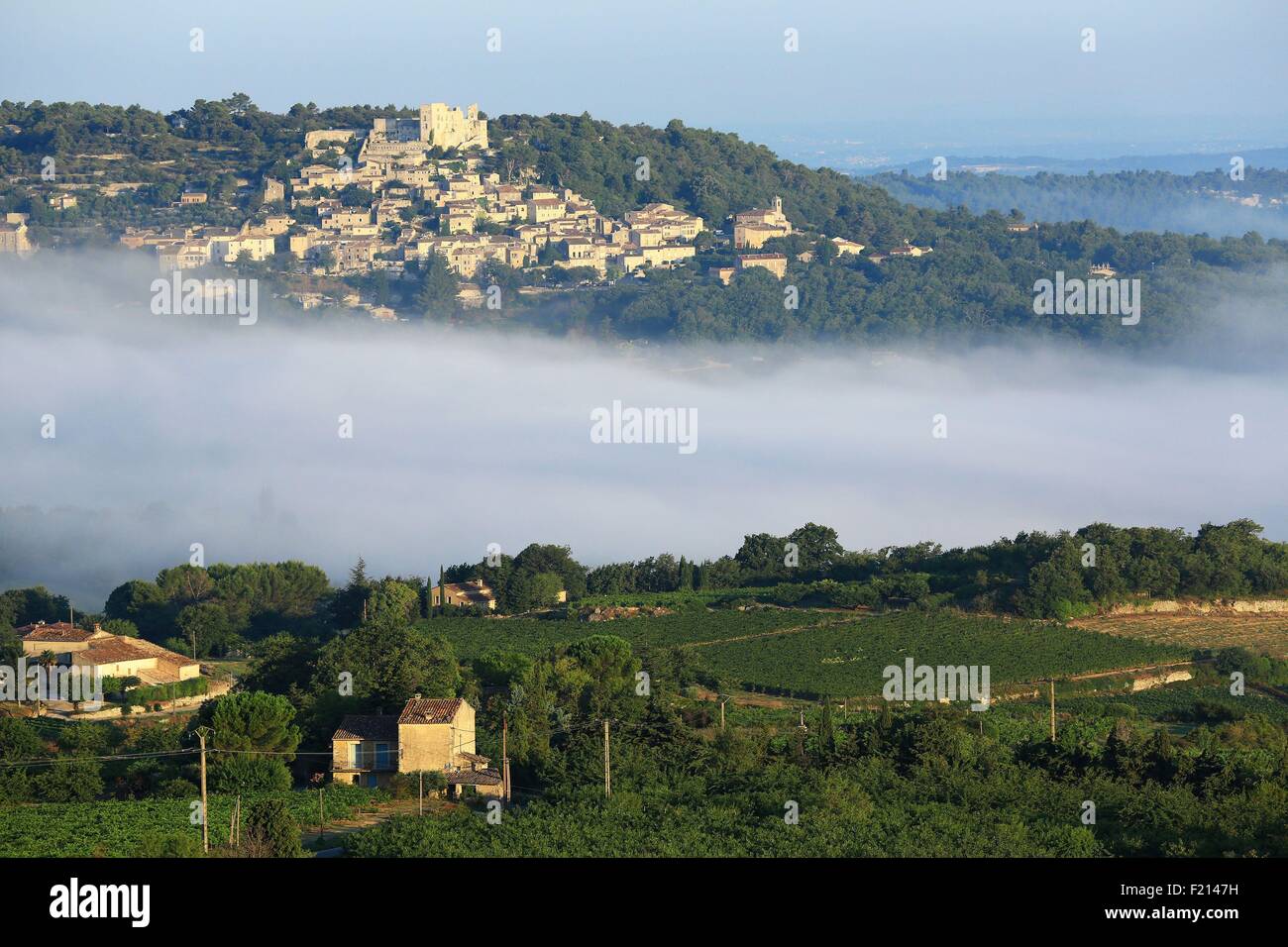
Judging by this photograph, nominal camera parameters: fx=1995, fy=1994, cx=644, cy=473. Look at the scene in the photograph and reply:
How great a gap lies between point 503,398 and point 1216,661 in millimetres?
69968

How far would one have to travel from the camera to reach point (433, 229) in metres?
99.9

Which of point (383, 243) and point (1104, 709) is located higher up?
point (383, 243)

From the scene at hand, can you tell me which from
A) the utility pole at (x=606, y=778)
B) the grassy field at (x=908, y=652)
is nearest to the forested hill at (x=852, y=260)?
the grassy field at (x=908, y=652)

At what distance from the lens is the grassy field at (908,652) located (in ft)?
88.8

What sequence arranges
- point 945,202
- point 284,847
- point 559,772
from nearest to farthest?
1. point 284,847
2. point 559,772
3. point 945,202

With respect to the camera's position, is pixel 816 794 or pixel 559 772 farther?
pixel 559 772

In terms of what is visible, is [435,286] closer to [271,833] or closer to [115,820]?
[115,820]

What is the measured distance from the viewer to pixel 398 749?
19906mm

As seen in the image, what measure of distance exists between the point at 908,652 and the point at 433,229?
7388 centimetres

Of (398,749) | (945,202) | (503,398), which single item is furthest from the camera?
(945,202)

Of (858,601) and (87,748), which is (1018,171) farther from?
(87,748)

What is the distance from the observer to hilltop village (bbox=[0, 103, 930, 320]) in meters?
99.3

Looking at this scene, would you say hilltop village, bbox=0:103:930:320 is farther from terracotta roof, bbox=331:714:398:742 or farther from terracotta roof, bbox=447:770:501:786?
terracotta roof, bbox=447:770:501:786
